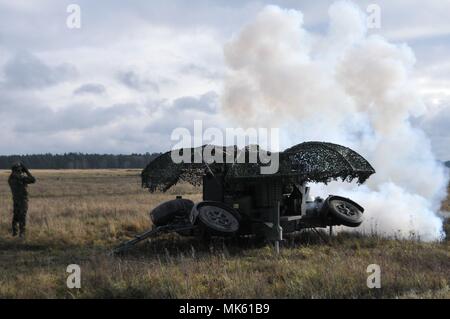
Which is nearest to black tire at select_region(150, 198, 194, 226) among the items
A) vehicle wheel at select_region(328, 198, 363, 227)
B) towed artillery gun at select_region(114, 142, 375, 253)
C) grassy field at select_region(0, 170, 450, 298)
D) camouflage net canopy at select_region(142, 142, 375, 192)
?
towed artillery gun at select_region(114, 142, 375, 253)

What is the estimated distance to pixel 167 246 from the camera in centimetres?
Answer: 1568

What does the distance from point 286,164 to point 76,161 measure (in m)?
169

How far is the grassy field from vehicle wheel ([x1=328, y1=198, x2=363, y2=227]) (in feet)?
1.48

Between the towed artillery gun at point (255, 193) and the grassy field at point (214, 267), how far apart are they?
523mm

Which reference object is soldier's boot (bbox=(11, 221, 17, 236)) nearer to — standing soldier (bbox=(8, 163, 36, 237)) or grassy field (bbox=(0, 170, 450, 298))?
standing soldier (bbox=(8, 163, 36, 237))

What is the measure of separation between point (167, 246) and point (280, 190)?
3330 mm

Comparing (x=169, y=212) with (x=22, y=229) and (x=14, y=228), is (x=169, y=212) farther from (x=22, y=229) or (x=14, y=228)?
(x=14, y=228)

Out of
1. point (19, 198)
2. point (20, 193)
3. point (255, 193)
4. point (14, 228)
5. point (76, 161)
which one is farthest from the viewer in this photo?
point (76, 161)

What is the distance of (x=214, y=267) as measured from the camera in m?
11.4

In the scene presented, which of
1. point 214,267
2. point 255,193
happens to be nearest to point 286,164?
point 255,193

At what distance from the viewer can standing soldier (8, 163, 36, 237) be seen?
56.4 feet
